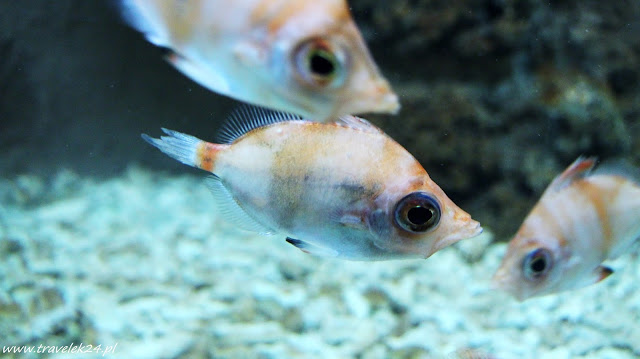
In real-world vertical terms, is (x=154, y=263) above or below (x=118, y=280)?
above

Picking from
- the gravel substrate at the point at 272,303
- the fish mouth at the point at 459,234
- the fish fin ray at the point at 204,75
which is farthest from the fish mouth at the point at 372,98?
the gravel substrate at the point at 272,303

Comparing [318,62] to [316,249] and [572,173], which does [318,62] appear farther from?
[572,173]

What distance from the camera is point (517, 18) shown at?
138 inches

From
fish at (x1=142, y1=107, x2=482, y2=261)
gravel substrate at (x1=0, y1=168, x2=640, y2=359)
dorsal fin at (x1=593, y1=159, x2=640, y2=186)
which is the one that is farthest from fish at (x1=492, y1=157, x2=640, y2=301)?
fish at (x1=142, y1=107, x2=482, y2=261)

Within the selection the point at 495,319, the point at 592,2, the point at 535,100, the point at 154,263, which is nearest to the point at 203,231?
the point at 154,263

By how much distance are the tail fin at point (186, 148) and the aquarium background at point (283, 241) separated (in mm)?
1173

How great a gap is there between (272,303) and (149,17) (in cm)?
223

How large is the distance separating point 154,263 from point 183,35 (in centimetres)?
296

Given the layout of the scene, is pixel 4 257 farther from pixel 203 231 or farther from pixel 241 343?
pixel 241 343

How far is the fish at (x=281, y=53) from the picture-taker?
0.63 m

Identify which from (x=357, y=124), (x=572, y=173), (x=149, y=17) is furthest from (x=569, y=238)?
(x=149, y=17)

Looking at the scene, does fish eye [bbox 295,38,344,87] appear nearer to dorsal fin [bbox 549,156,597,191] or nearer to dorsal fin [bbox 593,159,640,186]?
dorsal fin [bbox 549,156,597,191]

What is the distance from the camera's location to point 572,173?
60.1 inches

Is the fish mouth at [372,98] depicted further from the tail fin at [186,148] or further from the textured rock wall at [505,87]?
the textured rock wall at [505,87]
